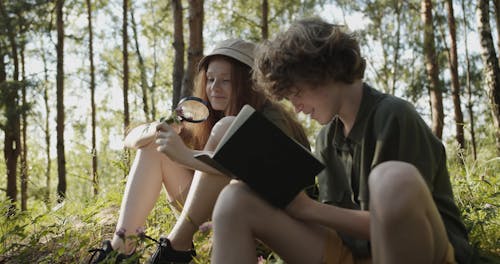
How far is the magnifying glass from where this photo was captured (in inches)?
103

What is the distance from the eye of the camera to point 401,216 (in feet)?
4.69

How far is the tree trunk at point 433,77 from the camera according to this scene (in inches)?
388

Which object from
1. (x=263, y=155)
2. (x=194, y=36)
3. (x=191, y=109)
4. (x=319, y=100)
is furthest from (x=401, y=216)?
(x=194, y=36)

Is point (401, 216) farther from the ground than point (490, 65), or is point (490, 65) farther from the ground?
point (490, 65)

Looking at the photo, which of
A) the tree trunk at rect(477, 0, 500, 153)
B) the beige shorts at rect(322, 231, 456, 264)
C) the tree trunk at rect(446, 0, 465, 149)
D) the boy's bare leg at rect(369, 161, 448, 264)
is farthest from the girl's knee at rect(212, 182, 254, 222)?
the tree trunk at rect(446, 0, 465, 149)

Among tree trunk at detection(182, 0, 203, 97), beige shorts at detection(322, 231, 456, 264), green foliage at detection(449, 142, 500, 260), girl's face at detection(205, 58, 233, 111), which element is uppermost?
tree trunk at detection(182, 0, 203, 97)

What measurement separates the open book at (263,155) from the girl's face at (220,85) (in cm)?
115

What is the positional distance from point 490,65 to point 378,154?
16.5ft

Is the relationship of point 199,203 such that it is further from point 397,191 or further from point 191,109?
point 397,191

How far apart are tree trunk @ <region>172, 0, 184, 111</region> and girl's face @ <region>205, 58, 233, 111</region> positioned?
3.11m

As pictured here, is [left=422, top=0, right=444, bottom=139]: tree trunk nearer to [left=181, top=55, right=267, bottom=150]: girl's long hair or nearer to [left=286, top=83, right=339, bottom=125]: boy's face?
[left=181, top=55, right=267, bottom=150]: girl's long hair

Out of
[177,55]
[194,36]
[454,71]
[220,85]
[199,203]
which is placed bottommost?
[199,203]

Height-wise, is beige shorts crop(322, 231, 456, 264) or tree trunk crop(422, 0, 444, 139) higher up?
tree trunk crop(422, 0, 444, 139)

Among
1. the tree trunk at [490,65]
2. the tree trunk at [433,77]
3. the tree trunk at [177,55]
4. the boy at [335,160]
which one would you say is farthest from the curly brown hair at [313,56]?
the tree trunk at [433,77]
